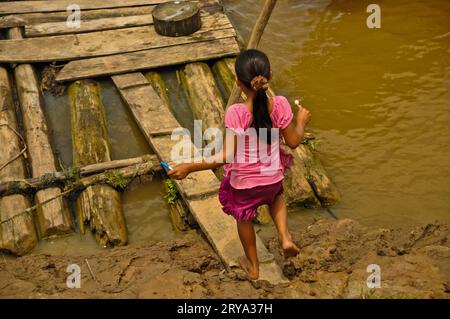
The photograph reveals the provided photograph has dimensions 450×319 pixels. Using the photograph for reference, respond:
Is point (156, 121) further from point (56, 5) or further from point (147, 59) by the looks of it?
point (56, 5)

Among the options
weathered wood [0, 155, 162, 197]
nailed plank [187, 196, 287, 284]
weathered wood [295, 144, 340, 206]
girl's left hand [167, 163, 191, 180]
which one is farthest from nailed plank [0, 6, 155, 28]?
girl's left hand [167, 163, 191, 180]

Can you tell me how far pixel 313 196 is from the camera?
508cm

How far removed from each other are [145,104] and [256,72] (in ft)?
9.98

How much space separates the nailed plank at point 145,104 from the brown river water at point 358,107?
183 millimetres

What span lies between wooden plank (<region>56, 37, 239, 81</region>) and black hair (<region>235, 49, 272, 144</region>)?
3562 millimetres

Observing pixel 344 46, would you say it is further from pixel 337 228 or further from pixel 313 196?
pixel 337 228

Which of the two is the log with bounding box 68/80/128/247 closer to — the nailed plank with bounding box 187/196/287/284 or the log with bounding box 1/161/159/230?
the log with bounding box 1/161/159/230

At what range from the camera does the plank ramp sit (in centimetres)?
417

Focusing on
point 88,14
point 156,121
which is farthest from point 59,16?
point 156,121

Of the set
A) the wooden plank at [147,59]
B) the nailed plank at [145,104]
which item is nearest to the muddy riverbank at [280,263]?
the nailed plank at [145,104]

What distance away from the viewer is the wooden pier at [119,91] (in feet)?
15.6

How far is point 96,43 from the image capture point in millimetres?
7137
